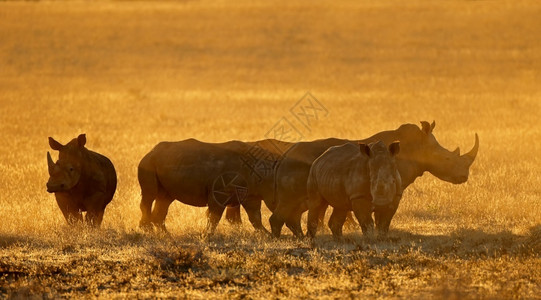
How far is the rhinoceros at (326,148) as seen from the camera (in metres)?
12.3

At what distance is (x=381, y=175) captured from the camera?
11086 mm

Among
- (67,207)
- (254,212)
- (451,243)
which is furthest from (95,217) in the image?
(451,243)

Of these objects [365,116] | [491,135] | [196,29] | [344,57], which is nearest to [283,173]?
[491,135]

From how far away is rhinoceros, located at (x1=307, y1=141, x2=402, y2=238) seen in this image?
11.1 m

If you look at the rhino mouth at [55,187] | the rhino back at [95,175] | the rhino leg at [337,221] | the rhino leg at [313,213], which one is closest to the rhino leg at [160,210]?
the rhino back at [95,175]

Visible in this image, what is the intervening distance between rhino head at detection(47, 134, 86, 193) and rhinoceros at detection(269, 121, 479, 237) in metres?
2.49

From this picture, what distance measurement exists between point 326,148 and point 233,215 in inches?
63.6

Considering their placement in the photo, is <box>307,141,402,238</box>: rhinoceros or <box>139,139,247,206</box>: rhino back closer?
<box>307,141,402,238</box>: rhinoceros

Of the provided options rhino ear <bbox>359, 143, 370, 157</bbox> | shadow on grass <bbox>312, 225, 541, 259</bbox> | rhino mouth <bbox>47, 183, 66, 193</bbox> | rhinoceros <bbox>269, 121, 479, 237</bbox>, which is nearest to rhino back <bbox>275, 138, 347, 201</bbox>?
rhinoceros <bbox>269, 121, 479, 237</bbox>

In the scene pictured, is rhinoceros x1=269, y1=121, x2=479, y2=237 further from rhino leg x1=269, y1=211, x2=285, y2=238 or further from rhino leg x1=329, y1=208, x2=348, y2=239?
rhino leg x1=329, y1=208, x2=348, y2=239

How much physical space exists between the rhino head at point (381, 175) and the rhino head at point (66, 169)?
147 inches

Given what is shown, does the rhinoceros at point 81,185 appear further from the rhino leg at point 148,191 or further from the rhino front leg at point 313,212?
the rhino front leg at point 313,212

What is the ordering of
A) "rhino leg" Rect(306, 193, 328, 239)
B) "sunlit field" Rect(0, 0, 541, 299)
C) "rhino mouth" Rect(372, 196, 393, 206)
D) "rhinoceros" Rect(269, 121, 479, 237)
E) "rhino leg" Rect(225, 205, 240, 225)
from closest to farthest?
"sunlit field" Rect(0, 0, 541, 299)
"rhino mouth" Rect(372, 196, 393, 206)
"rhino leg" Rect(306, 193, 328, 239)
"rhinoceros" Rect(269, 121, 479, 237)
"rhino leg" Rect(225, 205, 240, 225)

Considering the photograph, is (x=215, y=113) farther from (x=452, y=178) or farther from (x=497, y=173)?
(x=452, y=178)
